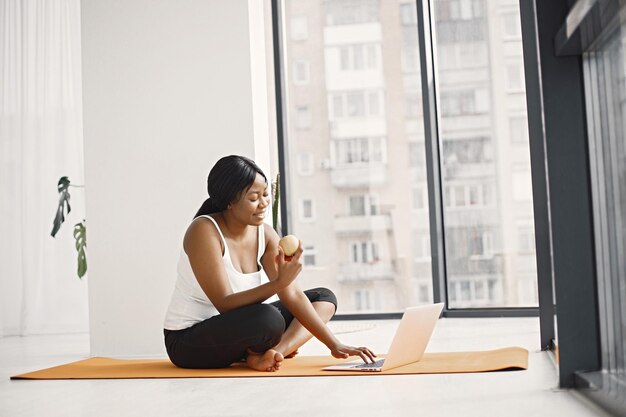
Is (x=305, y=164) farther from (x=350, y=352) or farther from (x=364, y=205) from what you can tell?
(x=350, y=352)

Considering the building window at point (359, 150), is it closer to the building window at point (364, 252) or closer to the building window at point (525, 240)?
the building window at point (364, 252)

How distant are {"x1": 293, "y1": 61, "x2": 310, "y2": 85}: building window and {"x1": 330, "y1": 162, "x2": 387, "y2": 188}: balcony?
571 millimetres

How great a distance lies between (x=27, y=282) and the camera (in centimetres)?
530

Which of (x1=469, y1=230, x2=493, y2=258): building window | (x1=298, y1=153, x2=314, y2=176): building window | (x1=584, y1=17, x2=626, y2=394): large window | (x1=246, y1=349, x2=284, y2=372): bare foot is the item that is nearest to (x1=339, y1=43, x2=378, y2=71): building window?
(x1=298, y1=153, x2=314, y2=176): building window

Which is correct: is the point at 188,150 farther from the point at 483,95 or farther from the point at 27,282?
the point at 27,282

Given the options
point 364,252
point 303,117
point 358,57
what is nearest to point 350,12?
point 358,57

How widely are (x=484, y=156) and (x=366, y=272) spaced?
960 millimetres

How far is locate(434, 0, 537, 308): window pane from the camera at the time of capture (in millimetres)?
4594

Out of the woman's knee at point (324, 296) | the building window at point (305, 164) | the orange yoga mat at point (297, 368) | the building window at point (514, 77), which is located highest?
the building window at point (514, 77)

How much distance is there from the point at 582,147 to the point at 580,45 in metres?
0.25

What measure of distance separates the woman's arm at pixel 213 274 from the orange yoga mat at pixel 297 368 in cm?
23

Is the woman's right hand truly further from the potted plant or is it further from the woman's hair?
the potted plant

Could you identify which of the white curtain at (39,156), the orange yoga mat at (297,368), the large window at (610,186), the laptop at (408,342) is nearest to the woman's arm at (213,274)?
the orange yoga mat at (297,368)

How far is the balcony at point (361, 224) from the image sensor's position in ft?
16.1
